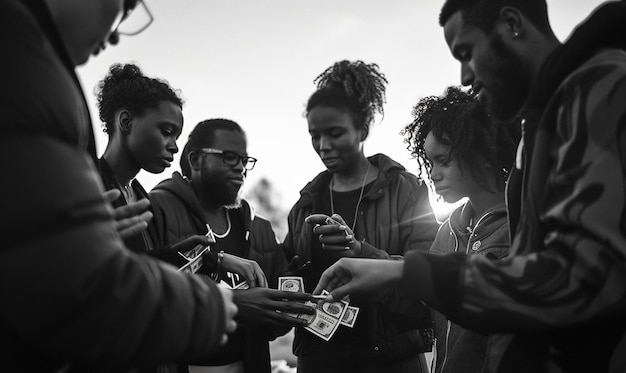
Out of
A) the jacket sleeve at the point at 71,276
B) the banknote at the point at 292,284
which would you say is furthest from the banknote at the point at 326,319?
the jacket sleeve at the point at 71,276

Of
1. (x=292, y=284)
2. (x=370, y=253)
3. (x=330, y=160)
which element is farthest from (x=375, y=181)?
(x=292, y=284)

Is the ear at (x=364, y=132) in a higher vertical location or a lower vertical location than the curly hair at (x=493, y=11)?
lower

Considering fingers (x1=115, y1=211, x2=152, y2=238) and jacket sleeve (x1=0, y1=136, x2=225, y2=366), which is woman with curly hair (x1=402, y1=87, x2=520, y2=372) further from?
jacket sleeve (x1=0, y1=136, x2=225, y2=366)

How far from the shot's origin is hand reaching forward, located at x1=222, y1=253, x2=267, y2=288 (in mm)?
3668

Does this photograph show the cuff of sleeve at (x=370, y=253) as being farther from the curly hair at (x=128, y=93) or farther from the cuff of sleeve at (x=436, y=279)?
the curly hair at (x=128, y=93)

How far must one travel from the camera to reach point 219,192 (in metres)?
4.71

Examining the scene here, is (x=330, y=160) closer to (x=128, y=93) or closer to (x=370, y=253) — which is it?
(x=370, y=253)

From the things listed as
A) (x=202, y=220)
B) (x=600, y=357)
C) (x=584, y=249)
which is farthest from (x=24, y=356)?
(x=202, y=220)

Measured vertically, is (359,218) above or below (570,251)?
below

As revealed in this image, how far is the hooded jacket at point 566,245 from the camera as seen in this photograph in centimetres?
147

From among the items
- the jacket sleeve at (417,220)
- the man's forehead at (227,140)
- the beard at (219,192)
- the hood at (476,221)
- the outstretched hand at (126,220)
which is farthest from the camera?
the man's forehead at (227,140)

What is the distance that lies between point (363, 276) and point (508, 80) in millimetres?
995

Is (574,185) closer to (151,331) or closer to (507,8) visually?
(507,8)

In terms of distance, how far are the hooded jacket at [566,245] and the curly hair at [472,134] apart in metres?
1.71
